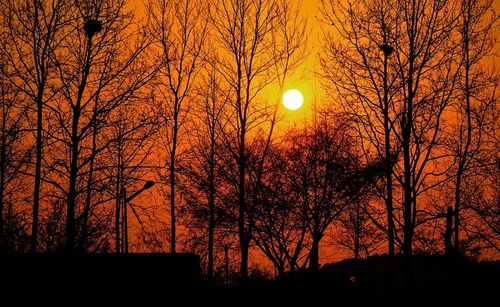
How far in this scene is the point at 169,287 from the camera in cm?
1694

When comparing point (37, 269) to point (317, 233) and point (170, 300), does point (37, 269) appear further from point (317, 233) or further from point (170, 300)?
point (317, 233)

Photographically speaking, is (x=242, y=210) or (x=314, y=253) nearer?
(x=242, y=210)

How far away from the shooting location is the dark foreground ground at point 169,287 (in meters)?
14.3

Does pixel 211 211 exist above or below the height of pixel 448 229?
above

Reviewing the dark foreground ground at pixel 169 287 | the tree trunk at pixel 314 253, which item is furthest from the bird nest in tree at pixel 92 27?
the tree trunk at pixel 314 253

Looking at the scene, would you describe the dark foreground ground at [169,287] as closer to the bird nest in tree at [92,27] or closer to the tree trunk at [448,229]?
the tree trunk at [448,229]

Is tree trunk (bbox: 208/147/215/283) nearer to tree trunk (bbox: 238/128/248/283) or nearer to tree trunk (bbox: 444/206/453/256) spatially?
tree trunk (bbox: 238/128/248/283)

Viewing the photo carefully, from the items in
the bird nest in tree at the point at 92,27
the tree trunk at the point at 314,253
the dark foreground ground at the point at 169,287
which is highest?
the bird nest in tree at the point at 92,27

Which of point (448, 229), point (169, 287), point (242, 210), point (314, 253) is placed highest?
point (242, 210)

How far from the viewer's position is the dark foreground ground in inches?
564

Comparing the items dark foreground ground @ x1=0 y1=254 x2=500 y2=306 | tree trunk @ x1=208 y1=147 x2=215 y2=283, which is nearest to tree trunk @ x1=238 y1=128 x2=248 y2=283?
dark foreground ground @ x1=0 y1=254 x2=500 y2=306

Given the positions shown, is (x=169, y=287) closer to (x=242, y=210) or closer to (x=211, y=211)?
(x=242, y=210)

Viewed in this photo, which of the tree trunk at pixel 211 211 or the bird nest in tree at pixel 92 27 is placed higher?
the bird nest in tree at pixel 92 27

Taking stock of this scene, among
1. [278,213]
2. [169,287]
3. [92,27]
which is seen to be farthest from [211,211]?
[92,27]
